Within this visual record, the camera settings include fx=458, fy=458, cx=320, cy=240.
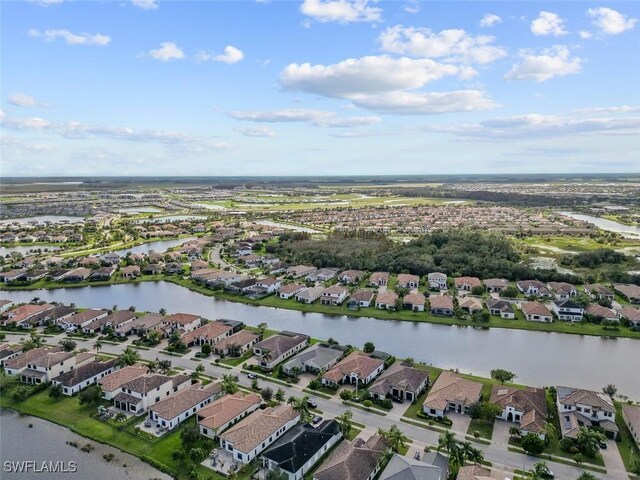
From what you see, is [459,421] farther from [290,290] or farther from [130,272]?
[130,272]

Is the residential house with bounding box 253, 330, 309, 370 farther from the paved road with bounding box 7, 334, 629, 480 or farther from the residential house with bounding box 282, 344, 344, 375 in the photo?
the paved road with bounding box 7, 334, 629, 480

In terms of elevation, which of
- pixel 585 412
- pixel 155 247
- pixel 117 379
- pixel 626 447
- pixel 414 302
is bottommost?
pixel 626 447

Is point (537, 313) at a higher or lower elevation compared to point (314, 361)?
higher

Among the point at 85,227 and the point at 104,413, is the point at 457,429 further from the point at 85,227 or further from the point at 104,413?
the point at 85,227

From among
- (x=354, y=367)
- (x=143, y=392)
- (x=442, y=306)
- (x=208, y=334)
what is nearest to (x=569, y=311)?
(x=442, y=306)

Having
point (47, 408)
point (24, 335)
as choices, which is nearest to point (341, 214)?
point (24, 335)

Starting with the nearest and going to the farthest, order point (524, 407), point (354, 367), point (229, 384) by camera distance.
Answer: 1. point (524, 407)
2. point (229, 384)
3. point (354, 367)
